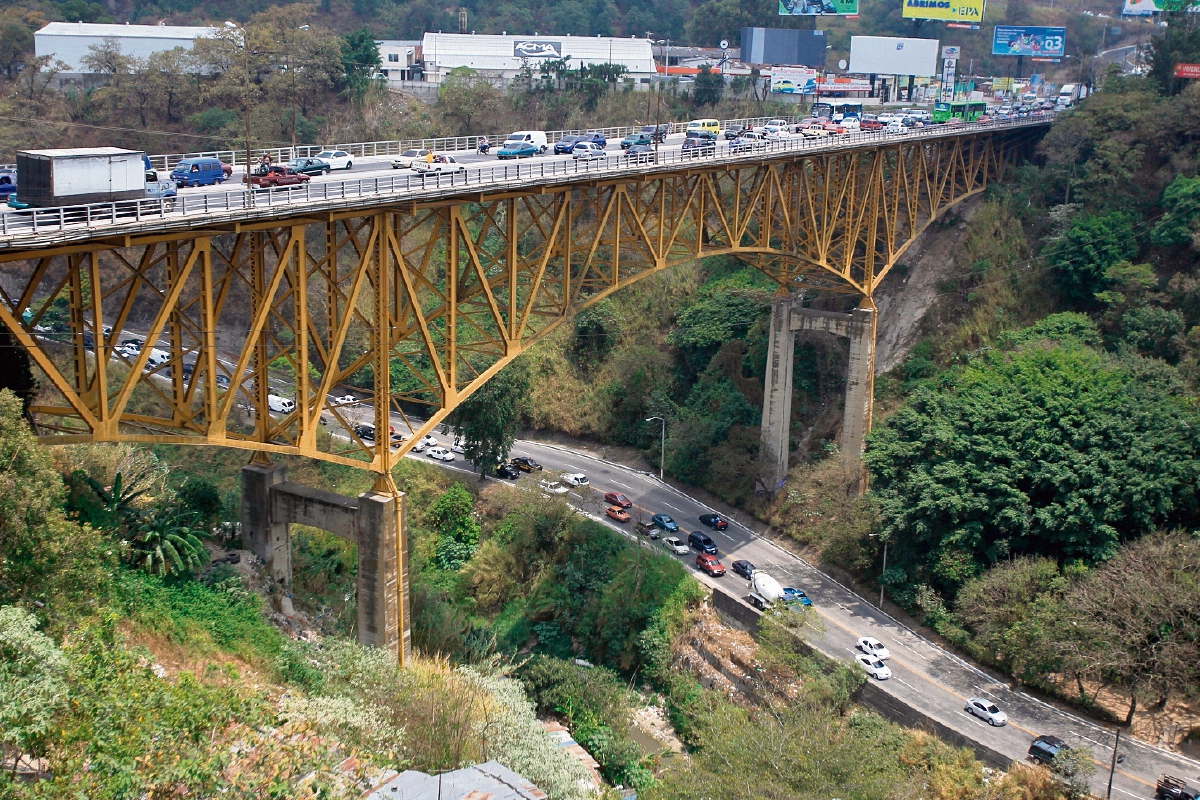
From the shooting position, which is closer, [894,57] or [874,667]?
[874,667]

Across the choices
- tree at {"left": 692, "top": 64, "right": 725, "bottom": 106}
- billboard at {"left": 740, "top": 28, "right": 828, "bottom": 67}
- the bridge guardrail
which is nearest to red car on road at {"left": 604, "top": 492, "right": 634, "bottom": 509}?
the bridge guardrail

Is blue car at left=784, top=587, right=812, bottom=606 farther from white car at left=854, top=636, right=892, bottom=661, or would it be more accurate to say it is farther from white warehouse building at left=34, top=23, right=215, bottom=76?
white warehouse building at left=34, top=23, right=215, bottom=76

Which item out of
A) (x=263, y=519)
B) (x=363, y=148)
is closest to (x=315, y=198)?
(x=263, y=519)

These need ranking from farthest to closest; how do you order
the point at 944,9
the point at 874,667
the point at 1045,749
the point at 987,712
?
1. the point at 944,9
2. the point at 874,667
3. the point at 987,712
4. the point at 1045,749

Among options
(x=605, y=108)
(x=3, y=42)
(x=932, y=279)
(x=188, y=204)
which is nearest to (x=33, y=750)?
(x=188, y=204)

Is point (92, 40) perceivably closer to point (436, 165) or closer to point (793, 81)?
point (793, 81)

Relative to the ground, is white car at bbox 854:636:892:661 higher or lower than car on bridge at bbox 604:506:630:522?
lower

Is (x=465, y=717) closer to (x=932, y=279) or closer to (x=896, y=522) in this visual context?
(x=896, y=522)
